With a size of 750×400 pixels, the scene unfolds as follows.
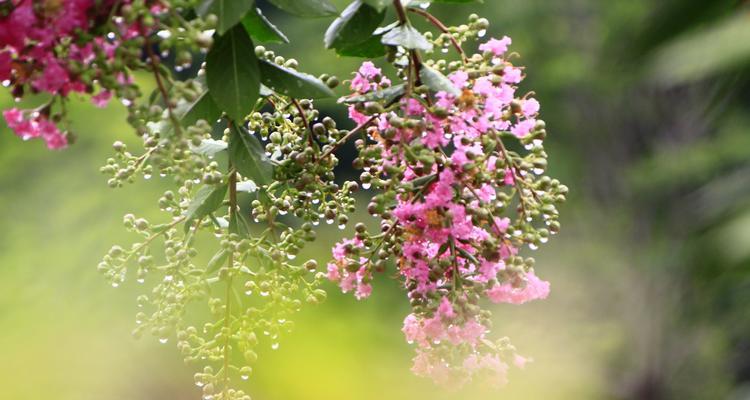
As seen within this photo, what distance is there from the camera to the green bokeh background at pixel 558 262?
17.3 feet

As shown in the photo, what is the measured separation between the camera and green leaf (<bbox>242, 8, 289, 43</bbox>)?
0.94 meters

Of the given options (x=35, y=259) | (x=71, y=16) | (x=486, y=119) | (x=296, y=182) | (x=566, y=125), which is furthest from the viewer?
(x=566, y=125)

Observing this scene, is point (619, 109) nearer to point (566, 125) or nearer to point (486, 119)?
point (566, 125)

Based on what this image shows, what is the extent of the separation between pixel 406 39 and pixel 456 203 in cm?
16

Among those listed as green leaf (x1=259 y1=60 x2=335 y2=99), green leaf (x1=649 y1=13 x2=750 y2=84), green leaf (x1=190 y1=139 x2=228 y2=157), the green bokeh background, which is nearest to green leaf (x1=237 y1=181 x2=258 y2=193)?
green leaf (x1=190 y1=139 x2=228 y2=157)

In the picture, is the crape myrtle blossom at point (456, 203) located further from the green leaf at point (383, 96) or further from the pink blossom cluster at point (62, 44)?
the pink blossom cluster at point (62, 44)

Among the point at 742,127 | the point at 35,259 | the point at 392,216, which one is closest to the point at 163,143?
the point at 392,216

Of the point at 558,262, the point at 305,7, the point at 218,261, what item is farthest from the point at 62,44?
the point at 558,262

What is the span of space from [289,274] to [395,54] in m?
0.26

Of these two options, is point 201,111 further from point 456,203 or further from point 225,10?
point 456,203

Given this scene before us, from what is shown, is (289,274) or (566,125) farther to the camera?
(566,125)

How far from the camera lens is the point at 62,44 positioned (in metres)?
0.77

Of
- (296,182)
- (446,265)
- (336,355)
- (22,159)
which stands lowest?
(446,265)

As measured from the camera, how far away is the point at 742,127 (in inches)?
259
